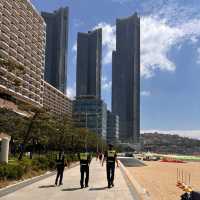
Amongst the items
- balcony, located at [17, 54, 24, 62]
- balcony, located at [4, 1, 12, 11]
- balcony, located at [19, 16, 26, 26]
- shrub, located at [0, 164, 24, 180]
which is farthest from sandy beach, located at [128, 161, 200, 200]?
balcony, located at [19, 16, 26, 26]

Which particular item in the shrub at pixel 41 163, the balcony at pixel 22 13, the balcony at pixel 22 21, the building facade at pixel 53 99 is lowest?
the shrub at pixel 41 163

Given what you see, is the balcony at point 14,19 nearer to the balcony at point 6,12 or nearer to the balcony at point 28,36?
the balcony at point 6,12

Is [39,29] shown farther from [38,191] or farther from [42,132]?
[38,191]

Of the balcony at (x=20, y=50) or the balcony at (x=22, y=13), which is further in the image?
the balcony at (x=22, y=13)

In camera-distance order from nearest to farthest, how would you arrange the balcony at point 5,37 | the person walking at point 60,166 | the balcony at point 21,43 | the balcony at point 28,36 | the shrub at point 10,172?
the shrub at point 10,172 → the person walking at point 60,166 → the balcony at point 5,37 → the balcony at point 21,43 → the balcony at point 28,36

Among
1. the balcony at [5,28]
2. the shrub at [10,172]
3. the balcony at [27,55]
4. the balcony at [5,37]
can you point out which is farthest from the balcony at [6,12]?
the shrub at [10,172]

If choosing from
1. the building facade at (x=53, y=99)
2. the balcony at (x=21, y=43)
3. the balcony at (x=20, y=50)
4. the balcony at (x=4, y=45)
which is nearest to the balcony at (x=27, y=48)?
the balcony at (x=21, y=43)

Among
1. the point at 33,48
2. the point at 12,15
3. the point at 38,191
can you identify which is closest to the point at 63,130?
the point at 38,191

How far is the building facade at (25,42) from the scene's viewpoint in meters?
112

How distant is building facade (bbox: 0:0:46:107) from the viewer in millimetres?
111500

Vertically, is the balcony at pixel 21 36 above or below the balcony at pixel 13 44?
above

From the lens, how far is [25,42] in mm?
129375

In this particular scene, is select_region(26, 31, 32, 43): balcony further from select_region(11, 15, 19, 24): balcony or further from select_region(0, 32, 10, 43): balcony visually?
select_region(0, 32, 10, 43): balcony

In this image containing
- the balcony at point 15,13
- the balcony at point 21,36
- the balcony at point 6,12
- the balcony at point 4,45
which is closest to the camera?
the balcony at point 4,45
